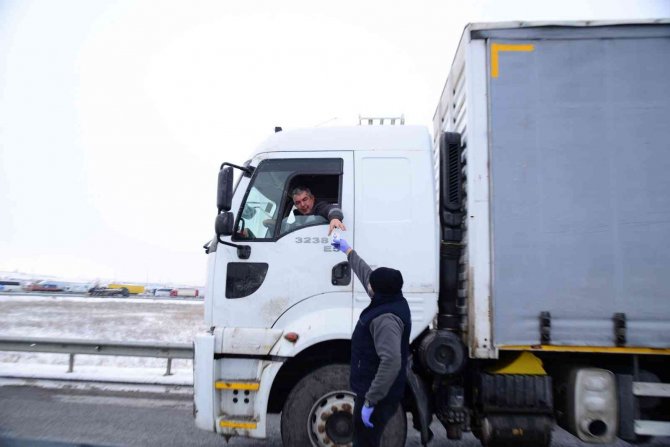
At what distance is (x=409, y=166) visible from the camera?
13.5 feet

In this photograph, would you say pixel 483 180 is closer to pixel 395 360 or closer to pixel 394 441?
pixel 395 360

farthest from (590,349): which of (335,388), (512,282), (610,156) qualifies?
(335,388)

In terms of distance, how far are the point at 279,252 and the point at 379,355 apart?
1497mm

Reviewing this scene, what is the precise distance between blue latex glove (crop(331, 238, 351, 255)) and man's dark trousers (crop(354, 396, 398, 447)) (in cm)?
120

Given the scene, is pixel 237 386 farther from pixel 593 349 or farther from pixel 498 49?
pixel 498 49

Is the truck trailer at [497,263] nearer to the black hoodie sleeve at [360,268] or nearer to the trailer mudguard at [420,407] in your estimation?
the trailer mudguard at [420,407]

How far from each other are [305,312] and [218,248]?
1.03m

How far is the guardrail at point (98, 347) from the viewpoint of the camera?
7043 millimetres

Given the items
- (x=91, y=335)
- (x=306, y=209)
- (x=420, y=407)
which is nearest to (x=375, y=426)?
(x=420, y=407)

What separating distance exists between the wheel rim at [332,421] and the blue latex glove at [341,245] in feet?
4.06

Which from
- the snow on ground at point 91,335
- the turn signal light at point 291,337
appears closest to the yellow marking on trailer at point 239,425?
the turn signal light at point 291,337

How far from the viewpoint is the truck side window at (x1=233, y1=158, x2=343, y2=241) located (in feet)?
13.4

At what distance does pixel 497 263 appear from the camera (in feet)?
11.8

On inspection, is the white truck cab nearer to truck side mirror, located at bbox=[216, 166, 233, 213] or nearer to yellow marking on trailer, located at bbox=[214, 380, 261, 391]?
yellow marking on trailer, located at bbox=[214, 380, 261, 391]
